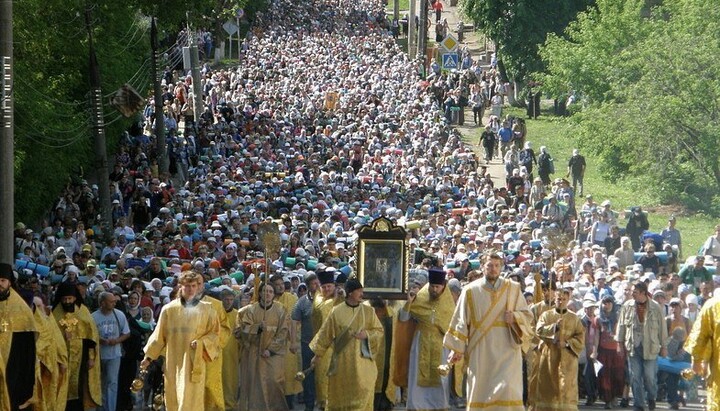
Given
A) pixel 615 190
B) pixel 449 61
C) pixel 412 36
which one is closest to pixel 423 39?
pixel 412 36

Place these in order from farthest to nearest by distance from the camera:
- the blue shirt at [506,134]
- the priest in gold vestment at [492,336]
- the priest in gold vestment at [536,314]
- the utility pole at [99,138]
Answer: the blue shirt at [506,134]
the utility pole at [99,138]
the priest in gold vestment at [536,314]
the priest in gold vestment at [492,336]

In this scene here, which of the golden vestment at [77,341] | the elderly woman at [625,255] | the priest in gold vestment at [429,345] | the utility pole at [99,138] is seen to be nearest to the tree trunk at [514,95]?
the utility pole at [99,138]

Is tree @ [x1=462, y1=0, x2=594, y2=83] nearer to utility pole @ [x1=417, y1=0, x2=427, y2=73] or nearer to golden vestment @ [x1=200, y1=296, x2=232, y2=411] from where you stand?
utility pole @ [x1=417, y1=0, x2=427, y2=73]

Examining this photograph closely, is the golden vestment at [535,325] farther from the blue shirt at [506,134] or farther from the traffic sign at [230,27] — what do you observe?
the traffic sign at [230,27]

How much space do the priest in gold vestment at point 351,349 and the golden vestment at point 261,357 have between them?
91cm

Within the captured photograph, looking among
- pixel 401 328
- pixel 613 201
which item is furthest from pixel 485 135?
pixel 401 328

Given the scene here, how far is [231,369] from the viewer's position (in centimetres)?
2266

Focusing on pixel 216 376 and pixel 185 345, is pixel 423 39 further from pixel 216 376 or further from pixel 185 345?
pixel 185 345

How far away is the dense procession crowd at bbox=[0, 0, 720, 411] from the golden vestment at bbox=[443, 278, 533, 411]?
0.02 metres

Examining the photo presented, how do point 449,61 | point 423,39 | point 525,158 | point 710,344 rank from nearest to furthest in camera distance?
point 710,344 → point 525,158 → point 449,61 → point 423,39

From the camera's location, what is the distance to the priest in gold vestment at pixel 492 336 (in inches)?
738

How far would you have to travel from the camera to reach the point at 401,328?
70.6 ft

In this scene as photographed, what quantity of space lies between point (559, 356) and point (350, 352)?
2402 millimetres

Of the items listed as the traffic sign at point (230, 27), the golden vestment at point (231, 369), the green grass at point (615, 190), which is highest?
the traffic sign at point (230, 27)
